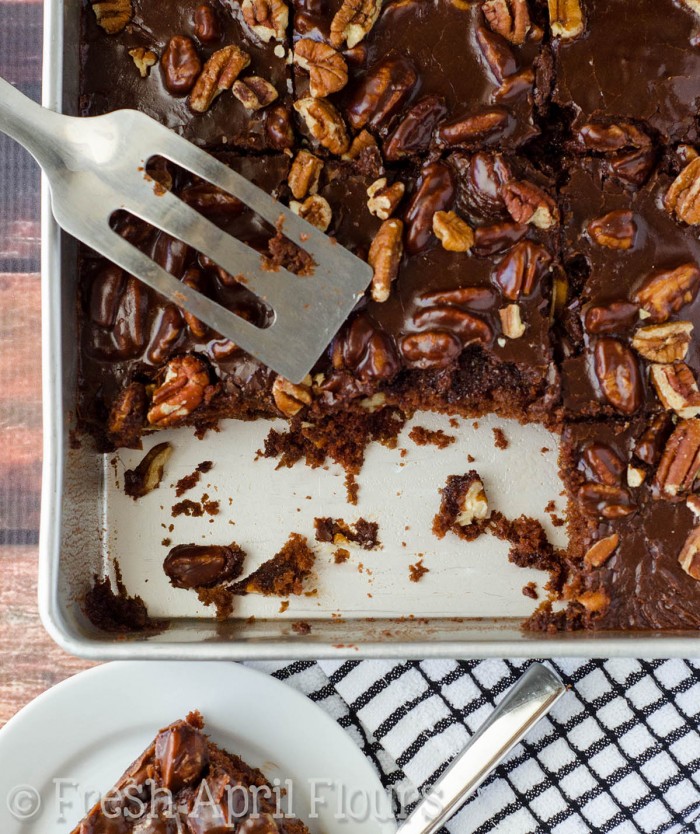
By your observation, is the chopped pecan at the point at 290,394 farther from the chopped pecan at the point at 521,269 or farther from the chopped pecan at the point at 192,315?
the chopped pecan at the point at 521,269

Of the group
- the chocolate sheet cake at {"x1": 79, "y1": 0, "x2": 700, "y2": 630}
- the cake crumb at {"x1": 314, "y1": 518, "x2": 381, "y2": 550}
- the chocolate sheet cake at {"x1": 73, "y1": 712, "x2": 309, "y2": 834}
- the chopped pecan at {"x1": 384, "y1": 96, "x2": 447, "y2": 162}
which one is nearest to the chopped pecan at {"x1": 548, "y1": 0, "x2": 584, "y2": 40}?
the chocolate sheet cake at {"x1": 79, "y1": 0, "x2": 700, "y2": 630}

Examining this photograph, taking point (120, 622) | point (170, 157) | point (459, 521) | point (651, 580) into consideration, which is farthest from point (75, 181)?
point (651, 580)

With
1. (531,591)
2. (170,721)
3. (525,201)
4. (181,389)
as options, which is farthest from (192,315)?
(531,591)

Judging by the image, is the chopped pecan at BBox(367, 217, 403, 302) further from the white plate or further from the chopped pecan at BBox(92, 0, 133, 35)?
the white plate

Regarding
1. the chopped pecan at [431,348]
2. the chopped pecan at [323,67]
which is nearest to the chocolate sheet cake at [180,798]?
the chopped pecan at [431,348]

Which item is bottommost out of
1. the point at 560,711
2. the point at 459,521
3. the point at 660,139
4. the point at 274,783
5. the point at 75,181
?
the point at 274,783

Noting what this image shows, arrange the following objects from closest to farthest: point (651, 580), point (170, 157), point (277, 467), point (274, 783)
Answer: point (170, 157) → point (651, 580) → point (274, 783) → point (277, 467)

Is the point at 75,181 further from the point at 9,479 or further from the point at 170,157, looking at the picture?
the point at 9,479
